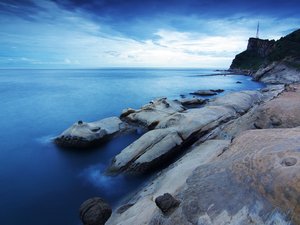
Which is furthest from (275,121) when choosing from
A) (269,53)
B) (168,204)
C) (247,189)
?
(269,53)

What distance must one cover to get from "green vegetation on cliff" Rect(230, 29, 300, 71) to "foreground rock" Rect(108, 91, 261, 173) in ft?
238

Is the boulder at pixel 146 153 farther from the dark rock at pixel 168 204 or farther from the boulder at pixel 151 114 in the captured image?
the dark rock at pixel 168 204

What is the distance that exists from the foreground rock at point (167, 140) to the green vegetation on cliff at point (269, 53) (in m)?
72.5

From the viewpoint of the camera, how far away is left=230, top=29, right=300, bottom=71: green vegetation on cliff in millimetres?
84950

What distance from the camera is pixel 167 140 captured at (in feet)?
56.4

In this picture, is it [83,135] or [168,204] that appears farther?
[83,135]

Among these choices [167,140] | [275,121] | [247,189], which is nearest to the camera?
[247,189]

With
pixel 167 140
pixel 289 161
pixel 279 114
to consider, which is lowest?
pixel 167 140

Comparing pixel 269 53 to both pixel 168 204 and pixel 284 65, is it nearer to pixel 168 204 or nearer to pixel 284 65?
pixel 284 65

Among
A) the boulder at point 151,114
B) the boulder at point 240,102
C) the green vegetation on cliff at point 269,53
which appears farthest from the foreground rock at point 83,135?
the green vegetation on cliff at point 269,53

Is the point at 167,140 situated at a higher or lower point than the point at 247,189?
lower

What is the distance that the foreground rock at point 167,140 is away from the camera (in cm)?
1586

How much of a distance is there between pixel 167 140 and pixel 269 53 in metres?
113

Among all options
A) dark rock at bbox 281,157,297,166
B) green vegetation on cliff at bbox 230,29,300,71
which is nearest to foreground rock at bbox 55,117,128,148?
dark rock at bbox 281,157,297,166
